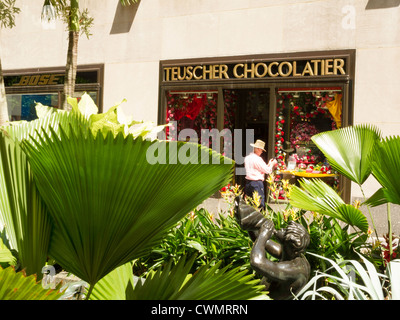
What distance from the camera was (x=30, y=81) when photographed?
14.8 metres

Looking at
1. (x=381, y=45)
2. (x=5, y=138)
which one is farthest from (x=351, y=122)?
(x=5, y=138)

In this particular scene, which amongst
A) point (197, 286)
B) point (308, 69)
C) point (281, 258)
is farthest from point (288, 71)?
point (197, 286)

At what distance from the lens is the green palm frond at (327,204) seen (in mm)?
3422

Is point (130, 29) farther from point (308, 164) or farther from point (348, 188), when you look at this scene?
point (348, 188)

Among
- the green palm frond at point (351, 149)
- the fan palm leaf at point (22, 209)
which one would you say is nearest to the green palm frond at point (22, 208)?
the fan palm leaf at point (22, 209)

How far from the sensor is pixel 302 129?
37.2 feet

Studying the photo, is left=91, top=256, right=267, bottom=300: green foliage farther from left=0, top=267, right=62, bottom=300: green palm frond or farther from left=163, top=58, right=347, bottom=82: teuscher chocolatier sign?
left=163, top=58, right=347, bottom=82: teuscher chocolatier sign

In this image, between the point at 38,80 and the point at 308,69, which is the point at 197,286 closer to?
the point at 308,69

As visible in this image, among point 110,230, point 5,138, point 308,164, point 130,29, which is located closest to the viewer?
point 110,230

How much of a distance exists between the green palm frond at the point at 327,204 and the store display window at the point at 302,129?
23.6 ft

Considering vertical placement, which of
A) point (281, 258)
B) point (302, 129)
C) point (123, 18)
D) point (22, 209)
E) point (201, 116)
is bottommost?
point (281, 258)

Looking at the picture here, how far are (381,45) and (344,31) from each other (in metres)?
0.83

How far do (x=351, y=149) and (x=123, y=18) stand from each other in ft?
34.5

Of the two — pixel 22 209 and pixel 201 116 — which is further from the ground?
pixel 201 116
